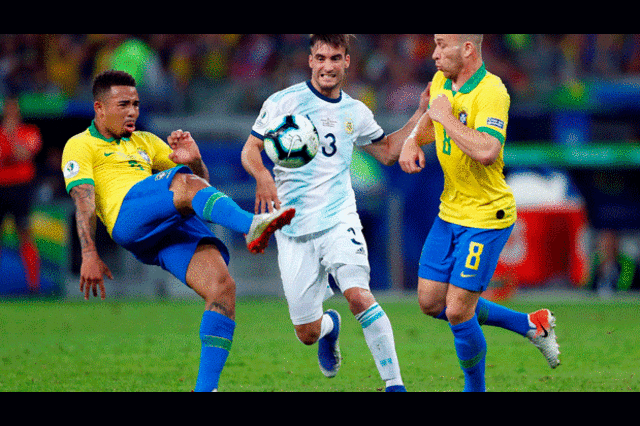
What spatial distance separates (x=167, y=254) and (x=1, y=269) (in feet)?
26.0

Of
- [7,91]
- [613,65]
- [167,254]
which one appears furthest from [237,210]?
[613,65]

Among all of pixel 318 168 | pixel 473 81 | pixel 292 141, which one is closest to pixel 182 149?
pixel 292 141

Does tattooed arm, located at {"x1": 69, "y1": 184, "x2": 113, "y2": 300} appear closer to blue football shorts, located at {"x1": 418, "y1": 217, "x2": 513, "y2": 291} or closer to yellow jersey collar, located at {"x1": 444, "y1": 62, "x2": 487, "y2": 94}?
Result: blue football shorts, located at {"x1": 418, "y1": 217, "x2": 513, "y2": 291}

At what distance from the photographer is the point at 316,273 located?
5.87m

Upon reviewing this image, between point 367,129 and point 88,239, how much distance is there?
2.07 m

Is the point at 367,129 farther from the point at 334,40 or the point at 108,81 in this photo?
the point at 108,81

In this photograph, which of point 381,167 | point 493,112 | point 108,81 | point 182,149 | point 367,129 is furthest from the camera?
point 381,167

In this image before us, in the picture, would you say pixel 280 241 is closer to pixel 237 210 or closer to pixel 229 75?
pixel 237 210

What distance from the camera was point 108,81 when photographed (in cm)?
592

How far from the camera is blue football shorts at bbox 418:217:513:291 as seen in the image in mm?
5340

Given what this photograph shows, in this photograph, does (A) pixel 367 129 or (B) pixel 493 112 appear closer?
(B) pixel 493 112

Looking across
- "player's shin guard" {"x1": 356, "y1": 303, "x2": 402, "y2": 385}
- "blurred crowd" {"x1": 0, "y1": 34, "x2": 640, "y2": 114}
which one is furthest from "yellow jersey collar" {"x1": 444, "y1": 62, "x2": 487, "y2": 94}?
"blurred crowd" {"x1": 0, "y1": 34, "x2": 640, "y2": 114}

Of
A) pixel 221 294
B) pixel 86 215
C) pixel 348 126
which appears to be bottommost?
pixel 221 294

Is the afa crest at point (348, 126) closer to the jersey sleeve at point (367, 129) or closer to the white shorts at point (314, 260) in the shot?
the jersey sleeve at point (367, 129)
